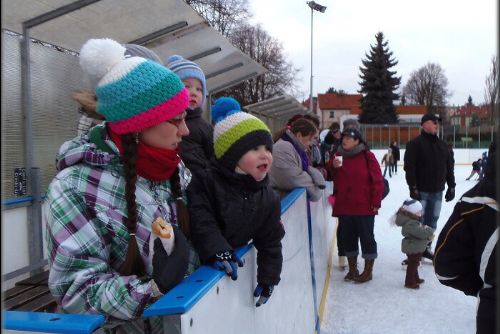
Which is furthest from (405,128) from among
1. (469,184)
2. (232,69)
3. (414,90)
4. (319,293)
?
(414,90)

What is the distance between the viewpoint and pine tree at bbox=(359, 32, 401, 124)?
48812 millimetres

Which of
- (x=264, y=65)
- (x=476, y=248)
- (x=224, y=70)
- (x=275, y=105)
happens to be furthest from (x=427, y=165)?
(x=264, y=65)

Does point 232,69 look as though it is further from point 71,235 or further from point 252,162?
point 71,235

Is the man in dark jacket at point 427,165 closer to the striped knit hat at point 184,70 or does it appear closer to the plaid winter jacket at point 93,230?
the striped knit hat at point 184,70

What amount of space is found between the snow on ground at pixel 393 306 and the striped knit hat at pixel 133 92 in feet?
9.67

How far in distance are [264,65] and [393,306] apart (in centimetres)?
2440

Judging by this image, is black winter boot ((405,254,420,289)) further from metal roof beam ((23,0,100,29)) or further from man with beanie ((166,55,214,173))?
metal roof beam ((23,0,100,29))

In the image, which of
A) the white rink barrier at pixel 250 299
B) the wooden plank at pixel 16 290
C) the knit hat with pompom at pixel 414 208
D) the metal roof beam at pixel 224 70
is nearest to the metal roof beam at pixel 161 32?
the metal roof beam at pixel 224 70

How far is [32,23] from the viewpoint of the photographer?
12.5 ft

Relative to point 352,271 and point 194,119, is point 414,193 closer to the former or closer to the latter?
point 352,271

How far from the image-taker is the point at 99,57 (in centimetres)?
141

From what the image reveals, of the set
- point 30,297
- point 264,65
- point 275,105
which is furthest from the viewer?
point 264,65

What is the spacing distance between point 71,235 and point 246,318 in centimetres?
79

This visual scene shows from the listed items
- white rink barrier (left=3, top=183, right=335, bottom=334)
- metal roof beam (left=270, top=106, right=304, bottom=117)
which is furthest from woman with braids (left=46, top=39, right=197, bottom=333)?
metal roof beam (left=270, top=106, right=304, bottom=117)
